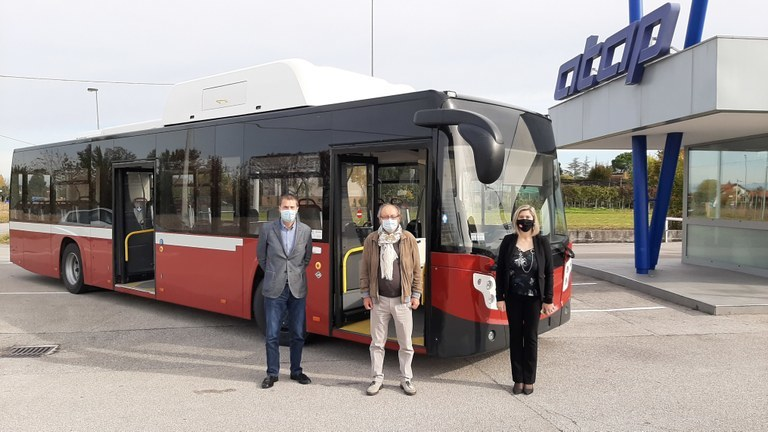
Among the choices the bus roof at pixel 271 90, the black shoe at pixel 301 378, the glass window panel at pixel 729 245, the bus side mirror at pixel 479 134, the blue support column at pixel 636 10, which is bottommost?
the black shoe at pixel 301 378

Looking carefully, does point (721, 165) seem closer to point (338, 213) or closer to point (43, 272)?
point (338, 213)

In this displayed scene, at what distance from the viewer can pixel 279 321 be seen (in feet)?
18.2

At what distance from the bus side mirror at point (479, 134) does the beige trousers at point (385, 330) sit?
54.4 inches

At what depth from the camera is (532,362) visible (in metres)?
5.34

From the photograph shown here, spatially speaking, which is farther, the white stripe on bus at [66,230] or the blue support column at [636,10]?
the blue support column at [636,10]

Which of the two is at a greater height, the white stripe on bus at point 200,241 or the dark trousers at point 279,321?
the white stripe on bus at point 200,241

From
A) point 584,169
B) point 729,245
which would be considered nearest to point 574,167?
point 584,169

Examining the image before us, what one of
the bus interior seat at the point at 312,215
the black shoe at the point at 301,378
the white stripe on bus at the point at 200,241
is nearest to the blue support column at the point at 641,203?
the bus interior seat at the point at 312,215

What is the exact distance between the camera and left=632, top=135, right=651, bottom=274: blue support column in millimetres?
12820

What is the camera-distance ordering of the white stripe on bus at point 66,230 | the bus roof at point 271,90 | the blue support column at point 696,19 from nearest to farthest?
the bus roof at point 271,90
the white stripe on bus at point 66,230
the blue support column at point 696,19

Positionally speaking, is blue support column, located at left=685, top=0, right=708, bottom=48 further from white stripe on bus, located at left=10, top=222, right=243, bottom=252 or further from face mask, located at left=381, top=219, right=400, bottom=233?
white stripe on bus, located at left=10, top=222, right=243, bottom=252

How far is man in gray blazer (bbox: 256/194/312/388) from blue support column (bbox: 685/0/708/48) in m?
9.87

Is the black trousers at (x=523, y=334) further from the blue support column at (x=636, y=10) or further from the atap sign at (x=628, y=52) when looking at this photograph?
the blue support column at (x=636, y=10)

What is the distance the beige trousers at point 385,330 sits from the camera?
17.4ft
